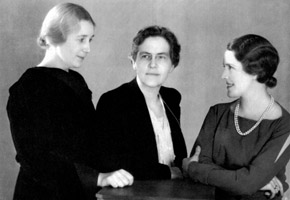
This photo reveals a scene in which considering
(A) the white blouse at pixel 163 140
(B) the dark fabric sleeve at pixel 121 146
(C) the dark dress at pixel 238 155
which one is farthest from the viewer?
(A) the white blouse at pixel 163 140

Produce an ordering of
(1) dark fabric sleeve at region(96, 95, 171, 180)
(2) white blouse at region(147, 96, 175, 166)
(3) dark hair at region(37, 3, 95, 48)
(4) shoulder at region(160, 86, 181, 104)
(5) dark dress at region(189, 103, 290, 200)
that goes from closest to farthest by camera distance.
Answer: (5) dark dress at region(189, 103, 290, 200)
(3) dark hair at region(37, 3, 95, 48)
(1) dark fabric sleeve at region(96, 95, 171, 180)
(2) white blouse at region(147, 96, 175, 166)
(4) shoulder at region(160, 86, 181, 104)

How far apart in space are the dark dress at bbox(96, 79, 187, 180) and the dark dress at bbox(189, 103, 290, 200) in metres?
0.28

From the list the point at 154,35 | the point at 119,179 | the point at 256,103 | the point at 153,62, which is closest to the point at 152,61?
the point at 153,62

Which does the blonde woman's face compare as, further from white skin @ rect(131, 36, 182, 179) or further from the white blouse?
the white blouse

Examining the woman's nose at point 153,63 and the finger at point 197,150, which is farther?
the woman's nose at point 153,63

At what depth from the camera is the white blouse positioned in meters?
2.19

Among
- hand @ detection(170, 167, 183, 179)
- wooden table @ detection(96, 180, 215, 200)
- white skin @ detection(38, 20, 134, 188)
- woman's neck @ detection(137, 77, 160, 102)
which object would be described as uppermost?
white skin @ detection(38, 20, 134, 188)

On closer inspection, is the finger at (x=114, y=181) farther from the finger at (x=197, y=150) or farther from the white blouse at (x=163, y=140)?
the white blouse at (x=163, y=140)

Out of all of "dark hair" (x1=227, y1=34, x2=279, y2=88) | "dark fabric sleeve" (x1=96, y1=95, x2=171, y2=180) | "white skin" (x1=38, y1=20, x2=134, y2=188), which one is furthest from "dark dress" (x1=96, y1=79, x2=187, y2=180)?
"dark hair" (x1=227, y1=34, x2=279, y2=88)

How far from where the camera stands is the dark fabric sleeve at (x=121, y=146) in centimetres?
206

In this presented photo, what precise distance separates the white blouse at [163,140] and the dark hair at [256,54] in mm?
566

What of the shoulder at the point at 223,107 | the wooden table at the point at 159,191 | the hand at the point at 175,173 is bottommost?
the hand at the point at 175,173

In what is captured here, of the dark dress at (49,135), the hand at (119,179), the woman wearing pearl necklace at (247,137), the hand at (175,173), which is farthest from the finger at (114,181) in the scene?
the hand at (175,173)

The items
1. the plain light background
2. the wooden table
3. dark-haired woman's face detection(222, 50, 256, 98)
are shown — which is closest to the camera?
the wooden table
